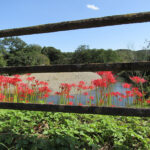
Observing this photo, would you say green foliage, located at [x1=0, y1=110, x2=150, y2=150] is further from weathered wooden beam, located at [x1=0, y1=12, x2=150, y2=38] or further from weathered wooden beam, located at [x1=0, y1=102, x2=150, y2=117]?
weathered wooden beam, located at [x1=0, y1=12, x2=150, y2=38]

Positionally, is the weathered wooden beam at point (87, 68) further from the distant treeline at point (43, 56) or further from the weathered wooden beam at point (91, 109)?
the distant treeline at point (43, 56)

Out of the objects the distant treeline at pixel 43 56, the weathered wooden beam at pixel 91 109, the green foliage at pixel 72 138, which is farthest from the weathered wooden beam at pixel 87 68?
the distant treeline at pixel 43 56

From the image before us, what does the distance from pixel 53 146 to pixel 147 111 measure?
0.89 m

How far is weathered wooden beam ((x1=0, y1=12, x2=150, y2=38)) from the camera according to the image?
3.82 feet

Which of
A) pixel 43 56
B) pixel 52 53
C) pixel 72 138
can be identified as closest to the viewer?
pixel 72 138

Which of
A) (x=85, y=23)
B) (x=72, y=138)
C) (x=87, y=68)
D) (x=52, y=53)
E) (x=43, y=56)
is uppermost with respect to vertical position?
(x=52, y=53)

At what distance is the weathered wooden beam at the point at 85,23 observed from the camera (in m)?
1.16

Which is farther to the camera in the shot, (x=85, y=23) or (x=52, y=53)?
(x=52, y=53)

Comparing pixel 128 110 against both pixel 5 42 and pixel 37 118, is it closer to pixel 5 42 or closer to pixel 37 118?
pixel 37 118

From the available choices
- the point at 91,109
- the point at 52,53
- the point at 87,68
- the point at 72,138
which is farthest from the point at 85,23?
the point at 52,53

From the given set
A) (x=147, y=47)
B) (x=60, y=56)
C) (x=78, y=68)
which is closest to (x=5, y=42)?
(x=60, y=56)

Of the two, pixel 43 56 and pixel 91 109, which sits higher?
pixel 43 56

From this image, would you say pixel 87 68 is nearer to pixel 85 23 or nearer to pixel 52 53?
pixel 85 23

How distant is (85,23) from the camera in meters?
1.26
